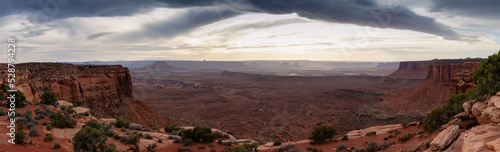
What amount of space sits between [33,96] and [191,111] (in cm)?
3204

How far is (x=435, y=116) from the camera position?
1698 cm

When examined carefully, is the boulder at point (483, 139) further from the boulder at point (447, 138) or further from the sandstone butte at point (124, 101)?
the boulder at point (447, 138)

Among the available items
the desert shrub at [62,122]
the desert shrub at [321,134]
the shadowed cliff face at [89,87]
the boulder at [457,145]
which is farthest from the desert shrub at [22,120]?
the boulder at [457,145]

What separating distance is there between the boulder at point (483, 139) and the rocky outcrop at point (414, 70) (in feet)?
380

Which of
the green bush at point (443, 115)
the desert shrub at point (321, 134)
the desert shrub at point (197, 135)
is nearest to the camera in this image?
the green bush at point (443, 115)

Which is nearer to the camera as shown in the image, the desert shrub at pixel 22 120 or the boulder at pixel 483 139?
the boulder at pixel 483 139

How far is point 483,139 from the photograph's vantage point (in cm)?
731

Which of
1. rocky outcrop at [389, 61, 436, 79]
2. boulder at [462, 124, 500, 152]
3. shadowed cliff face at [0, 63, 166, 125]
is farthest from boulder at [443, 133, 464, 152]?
rocky outcrop at [389, 61, 436, 79]

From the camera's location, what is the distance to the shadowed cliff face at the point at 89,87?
2202cm

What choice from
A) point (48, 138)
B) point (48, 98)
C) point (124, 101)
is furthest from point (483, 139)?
point (124, 101)

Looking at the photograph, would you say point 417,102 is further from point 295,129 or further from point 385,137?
point 385,137

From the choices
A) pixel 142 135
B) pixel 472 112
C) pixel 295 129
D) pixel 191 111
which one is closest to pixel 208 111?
pixel 191 111

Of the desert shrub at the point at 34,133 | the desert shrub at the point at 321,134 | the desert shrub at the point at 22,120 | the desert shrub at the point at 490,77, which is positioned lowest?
the desert shrub at the point at 321,134

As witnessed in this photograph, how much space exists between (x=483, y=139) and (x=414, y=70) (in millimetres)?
129422
